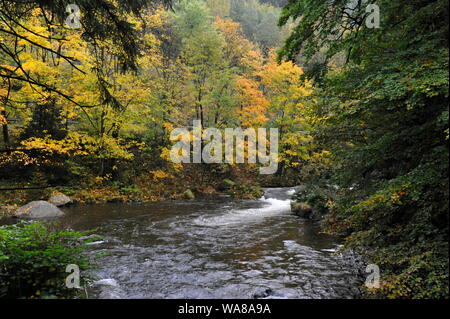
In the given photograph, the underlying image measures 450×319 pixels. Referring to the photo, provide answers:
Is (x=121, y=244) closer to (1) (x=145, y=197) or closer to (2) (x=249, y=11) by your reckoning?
(1) (x=145, y=197)

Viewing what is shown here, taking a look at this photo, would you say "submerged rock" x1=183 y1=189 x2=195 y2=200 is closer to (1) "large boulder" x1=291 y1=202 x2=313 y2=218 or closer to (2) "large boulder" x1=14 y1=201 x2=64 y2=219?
(1) "large boulder" x1=291 y1=202 x2=313 y2=218

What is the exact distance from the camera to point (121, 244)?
8031 mm

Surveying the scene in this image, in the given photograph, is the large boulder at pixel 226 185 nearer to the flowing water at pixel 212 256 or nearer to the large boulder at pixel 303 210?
the flowing water at pixel 212 256

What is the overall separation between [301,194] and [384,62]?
10805 millimetres

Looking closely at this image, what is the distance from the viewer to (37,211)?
1105cm

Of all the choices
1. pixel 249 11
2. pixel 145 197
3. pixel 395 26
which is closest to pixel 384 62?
pixel 395 26

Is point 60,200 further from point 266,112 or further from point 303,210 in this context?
point 266,112

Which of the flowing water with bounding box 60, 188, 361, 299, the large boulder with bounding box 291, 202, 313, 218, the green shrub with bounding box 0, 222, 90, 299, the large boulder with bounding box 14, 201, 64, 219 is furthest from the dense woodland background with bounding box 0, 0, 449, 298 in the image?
the large boulder with bounding box 14, 201, 64, 219

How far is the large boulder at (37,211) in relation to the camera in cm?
1077

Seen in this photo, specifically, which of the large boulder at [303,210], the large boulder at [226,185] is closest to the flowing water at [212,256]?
the large boulder at [303,210]

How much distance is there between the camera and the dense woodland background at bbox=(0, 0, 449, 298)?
3801 mm

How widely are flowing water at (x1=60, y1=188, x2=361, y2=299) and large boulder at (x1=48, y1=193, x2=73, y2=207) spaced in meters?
0.95

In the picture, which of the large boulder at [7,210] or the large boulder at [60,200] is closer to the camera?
the large boulder at [7,210]

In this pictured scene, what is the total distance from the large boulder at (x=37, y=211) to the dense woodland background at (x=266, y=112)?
65.0 inches
